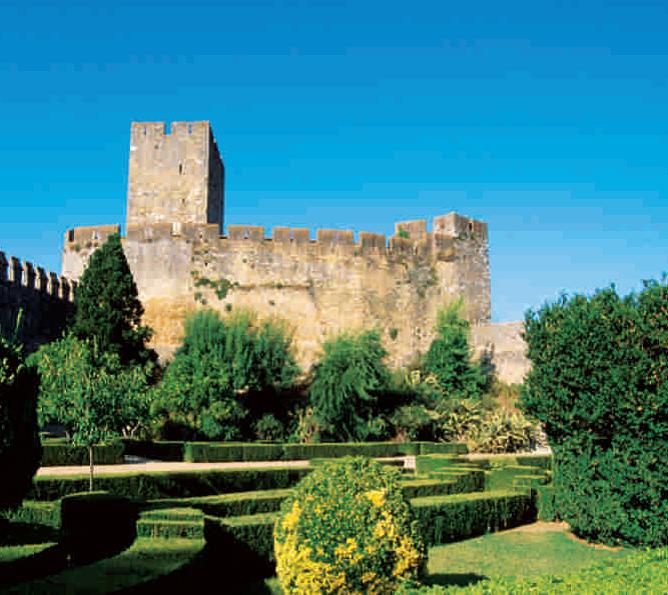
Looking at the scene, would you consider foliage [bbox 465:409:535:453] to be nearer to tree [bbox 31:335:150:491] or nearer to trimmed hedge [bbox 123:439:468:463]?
trimmed hedge [bbox 123:439:468:463]

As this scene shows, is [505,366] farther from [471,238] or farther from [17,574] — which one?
[17,574]

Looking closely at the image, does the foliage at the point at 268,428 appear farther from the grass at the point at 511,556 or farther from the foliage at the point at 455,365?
the grass at the point at 511,556

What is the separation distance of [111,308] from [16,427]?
1815 cm

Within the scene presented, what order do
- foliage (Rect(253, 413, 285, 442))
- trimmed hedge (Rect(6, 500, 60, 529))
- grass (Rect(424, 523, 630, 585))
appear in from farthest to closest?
foliage (Rect(253, 413, 285, 442)) → trimmed hedge (Rect(6, 500, 60, 529)) → grass (Rect(424, 523, 630, 585))

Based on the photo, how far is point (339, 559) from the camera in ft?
19.2

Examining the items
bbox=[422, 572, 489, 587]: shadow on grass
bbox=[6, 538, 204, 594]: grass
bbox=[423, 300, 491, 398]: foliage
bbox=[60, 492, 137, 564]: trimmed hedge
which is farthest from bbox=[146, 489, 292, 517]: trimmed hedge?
bbox=[423, 300, 491, 398]: foliage

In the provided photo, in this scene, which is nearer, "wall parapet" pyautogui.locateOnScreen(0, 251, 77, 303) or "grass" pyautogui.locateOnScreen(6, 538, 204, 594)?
"grass" pyautogui.locateOnScreen(6, 538, 204, 594)

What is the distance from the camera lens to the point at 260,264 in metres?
30.5

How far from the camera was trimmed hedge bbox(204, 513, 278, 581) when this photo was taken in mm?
8086

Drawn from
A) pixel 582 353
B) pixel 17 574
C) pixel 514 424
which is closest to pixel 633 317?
pixel 582 353

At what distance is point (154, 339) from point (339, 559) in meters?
24.5

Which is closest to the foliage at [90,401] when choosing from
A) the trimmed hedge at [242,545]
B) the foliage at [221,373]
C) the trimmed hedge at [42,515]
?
the trimmed hedge at [42,515]

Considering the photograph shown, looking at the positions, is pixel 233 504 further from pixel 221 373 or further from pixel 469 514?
pixel 221 373

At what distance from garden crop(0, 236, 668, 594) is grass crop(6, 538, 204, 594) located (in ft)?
0.09
